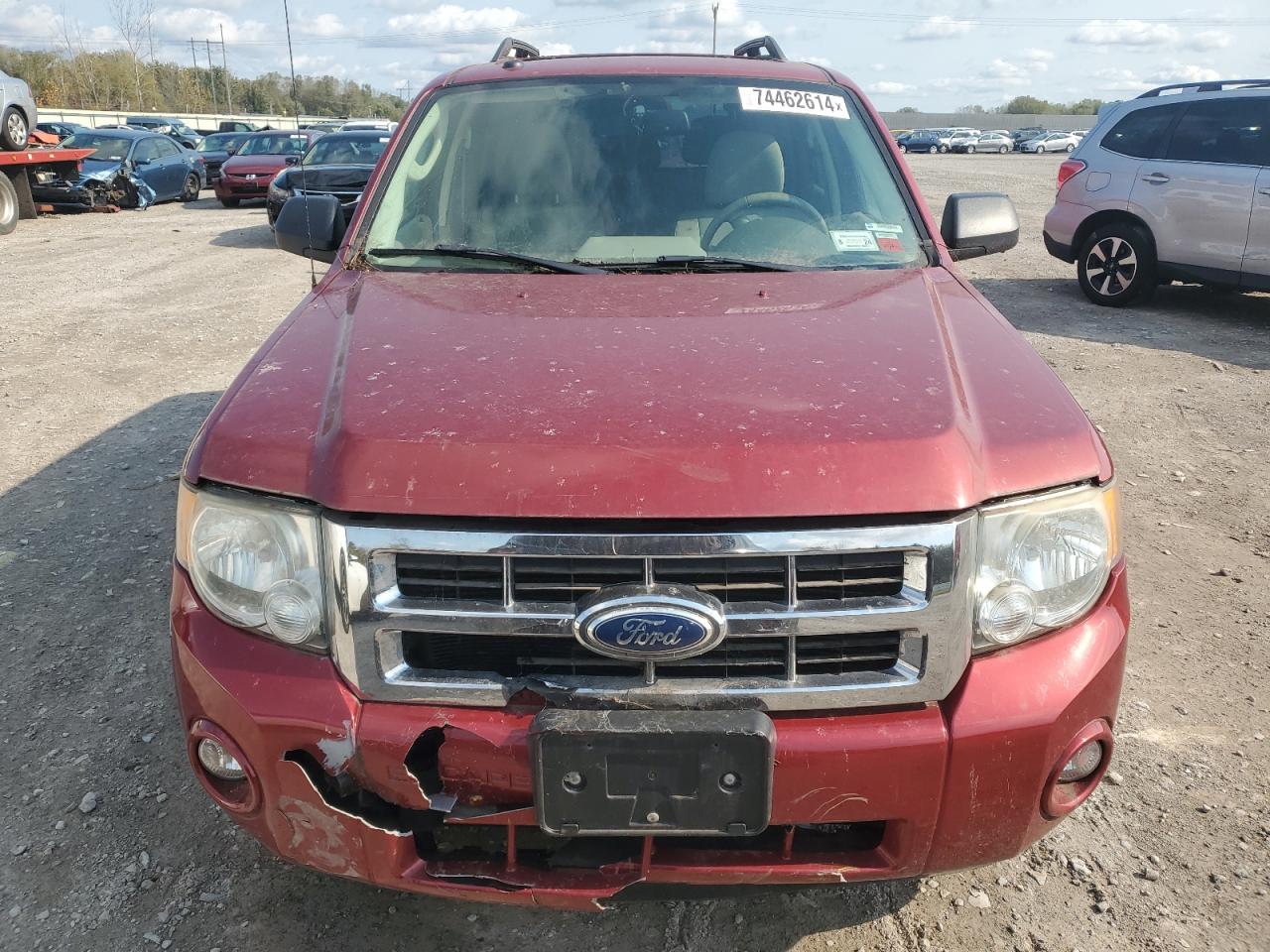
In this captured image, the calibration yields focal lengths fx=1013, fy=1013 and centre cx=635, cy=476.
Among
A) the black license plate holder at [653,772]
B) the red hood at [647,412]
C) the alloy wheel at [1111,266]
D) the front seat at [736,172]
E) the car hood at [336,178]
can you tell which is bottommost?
the alloy wheel at [1111,266]

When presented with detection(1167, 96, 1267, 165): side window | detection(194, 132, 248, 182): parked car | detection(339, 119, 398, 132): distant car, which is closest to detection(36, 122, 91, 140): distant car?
detection(194, 132, 248, 182): parked car

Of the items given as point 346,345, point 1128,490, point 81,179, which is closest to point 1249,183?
point 1128,490

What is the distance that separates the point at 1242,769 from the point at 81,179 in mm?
19835

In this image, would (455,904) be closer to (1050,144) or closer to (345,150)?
(345,150)

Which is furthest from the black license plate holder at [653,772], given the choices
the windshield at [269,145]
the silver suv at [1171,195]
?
the windshield at [269,145]

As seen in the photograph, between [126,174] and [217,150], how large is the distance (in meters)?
6.21

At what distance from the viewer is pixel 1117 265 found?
9.40m

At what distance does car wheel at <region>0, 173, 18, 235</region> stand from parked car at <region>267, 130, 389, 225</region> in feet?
14.3

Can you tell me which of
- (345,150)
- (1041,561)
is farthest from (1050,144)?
(1041,561)

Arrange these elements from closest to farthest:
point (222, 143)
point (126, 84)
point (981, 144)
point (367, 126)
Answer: point (367, 126) < point (222, 143) < point (981, 144) < point (126, 84)

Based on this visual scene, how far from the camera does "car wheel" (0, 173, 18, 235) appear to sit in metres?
15.2

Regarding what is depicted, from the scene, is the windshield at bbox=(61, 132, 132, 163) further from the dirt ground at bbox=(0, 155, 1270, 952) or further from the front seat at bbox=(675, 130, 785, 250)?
the front seat at bbox=(675, 130, 785, 250)

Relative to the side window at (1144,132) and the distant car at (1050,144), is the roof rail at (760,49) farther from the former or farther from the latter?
the distant car at (1050,144)

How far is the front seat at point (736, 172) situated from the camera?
3.07 metres
